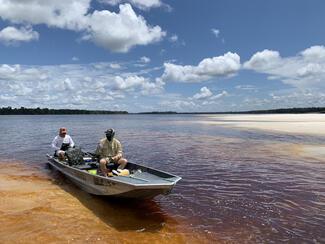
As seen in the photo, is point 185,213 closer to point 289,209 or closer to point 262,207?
point 262,207

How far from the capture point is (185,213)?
9.23m

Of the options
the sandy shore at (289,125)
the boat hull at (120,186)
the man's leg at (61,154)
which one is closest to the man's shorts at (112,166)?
the boat hull at (120,186)

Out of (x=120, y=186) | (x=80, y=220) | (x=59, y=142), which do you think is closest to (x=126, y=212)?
(x=120, y=186)

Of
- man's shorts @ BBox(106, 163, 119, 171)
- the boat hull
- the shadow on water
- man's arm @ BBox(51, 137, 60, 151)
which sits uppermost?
man's arm @ BBox(51, 137, 60, 151)

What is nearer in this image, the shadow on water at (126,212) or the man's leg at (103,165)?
the shadow on water at (126,212)

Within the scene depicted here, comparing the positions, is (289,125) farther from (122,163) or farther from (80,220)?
(80,220)

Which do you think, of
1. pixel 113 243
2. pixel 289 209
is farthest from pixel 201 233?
pixel 289 209

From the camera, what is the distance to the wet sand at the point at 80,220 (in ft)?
24.2

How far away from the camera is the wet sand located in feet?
24.2

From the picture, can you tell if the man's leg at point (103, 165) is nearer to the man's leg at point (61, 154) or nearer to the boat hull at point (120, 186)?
the boat hull at point (120, 186)

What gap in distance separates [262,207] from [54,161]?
9.23 meters

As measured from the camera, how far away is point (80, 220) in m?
8.50

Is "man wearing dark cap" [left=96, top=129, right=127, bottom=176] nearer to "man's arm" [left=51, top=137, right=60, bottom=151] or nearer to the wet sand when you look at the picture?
the wet sand

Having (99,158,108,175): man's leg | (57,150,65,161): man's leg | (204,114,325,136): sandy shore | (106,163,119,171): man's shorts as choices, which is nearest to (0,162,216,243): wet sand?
(99,158,108,175): man's leg
